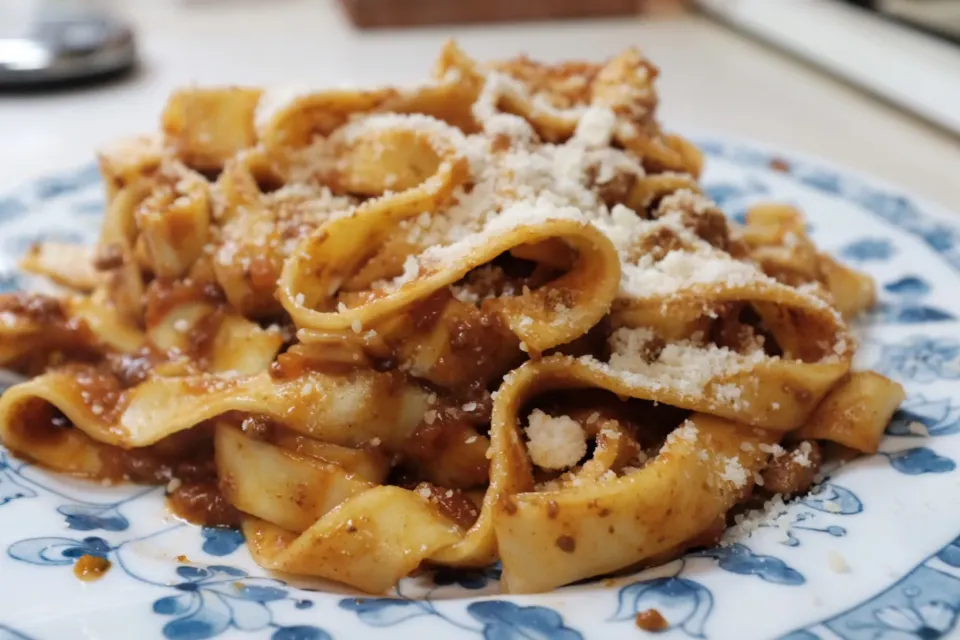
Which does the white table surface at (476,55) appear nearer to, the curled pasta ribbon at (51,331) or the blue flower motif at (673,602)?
the curled pasta ribbon at (51,331)

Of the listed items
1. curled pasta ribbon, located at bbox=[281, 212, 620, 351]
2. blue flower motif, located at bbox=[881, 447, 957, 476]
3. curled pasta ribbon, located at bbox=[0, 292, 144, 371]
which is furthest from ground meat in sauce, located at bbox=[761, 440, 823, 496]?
curled pasta ribbon, located at bbox=[0, 292, 144, 371]

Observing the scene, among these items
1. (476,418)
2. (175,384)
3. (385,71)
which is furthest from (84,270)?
(385,71)

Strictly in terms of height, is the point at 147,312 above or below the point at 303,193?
below

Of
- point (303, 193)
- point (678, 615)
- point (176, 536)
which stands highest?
point (303, 193)

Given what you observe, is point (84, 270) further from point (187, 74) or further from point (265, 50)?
point (265, 50)

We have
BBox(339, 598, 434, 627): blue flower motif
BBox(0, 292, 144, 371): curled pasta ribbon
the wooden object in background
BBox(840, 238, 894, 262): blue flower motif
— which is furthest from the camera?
the wooden object in background

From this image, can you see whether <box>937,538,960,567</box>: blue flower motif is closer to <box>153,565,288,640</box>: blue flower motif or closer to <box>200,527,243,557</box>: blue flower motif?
<box>153,565,288,640</box>: blue flower motif
